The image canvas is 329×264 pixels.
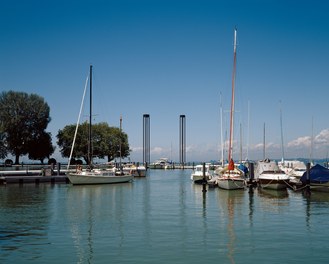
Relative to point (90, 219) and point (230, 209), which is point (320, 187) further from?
point (90, 219)

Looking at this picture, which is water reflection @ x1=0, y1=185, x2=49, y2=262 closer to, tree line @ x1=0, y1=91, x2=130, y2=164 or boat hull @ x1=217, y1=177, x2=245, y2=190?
boat hull @ x1=217, y1=177, x2=245, y2=190

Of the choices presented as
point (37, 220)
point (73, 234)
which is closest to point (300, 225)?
point (73, 234)

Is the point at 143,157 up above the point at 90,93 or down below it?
below

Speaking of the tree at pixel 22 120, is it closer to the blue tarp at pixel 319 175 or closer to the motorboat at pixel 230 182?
the motorboat at pixel 230 182

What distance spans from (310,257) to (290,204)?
69.9 feet

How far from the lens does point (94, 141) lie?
10575 centimetres

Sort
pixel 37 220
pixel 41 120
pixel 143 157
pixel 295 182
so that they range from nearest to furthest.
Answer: pixel 37 220
pixel 295 182
pixel 41 120
pixel 143 157

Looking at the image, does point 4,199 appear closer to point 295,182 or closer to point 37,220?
point 37,220

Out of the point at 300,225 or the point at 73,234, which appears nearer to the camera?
the point at 73,234

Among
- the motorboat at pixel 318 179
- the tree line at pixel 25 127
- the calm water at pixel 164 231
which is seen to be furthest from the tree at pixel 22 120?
the motorboat at pixel 318 179

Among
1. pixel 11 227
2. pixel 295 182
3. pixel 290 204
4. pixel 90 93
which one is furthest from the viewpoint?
pixel 90 93

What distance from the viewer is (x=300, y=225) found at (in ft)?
91.1

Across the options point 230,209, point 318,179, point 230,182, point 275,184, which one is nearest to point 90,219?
point 230,209

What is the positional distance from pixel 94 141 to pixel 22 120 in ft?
72.0
